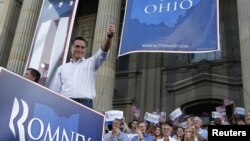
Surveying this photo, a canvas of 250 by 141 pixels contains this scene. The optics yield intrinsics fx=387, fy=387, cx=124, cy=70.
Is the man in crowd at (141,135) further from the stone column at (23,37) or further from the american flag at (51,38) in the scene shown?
the stone column at (23,37)

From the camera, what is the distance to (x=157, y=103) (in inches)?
754

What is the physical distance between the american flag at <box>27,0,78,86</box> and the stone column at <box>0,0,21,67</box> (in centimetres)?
577

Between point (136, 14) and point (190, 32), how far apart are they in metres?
2.17

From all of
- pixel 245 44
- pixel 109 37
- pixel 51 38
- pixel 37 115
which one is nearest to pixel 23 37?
pixel 51 38

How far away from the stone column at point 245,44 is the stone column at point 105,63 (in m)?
5.00

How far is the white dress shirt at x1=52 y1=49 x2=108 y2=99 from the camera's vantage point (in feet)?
13.6

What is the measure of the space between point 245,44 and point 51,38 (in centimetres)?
689

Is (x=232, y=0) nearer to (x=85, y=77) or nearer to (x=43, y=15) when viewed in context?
(x=43, y=15)

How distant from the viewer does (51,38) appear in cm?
1418

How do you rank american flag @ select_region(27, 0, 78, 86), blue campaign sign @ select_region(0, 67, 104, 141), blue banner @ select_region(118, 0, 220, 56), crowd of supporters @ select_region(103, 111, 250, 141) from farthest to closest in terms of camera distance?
american flag @ select_region(27, 0, 78, 86)
blue banner @ select_region(118, 0, 220, 56)
crowd of supporters @ select_region(103, 111, 250, 141)
blue campaign sign @ select_region(0, 67, 104, 141)

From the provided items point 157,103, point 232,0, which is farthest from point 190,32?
point 232,0

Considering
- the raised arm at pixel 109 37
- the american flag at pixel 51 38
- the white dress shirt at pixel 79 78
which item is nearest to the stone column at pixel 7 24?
the american flag at pixel 51 38

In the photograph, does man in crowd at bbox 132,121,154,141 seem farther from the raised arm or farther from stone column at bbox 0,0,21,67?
stone column at bbox 0,0,21,67

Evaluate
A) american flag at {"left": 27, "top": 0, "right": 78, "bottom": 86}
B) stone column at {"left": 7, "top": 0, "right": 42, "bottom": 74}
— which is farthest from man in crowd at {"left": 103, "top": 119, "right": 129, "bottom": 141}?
stone column at {"left": 7, "top": 0, "right": 42, "bottom": 74}
